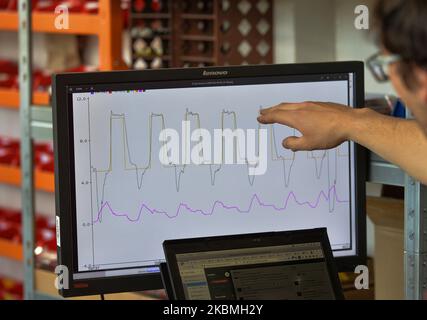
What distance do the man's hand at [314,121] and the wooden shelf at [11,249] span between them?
2.29 meters

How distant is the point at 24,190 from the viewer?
246 centimetres

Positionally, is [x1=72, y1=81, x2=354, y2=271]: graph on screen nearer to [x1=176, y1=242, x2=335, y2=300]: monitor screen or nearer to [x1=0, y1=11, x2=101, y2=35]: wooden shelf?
[x1=176, y1=242, x2=335, y2=300]: monitor screen

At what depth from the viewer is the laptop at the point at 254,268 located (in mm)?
1408

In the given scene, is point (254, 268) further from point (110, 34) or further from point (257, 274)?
point (110, 34)

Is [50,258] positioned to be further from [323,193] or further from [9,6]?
[9,6]

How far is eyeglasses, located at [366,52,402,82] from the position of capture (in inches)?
38.1

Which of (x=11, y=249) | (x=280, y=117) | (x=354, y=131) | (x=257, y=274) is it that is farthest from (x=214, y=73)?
(x=11, y=249)

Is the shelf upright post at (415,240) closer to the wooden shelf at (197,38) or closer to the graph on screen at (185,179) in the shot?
the graph on screen at (185,179)

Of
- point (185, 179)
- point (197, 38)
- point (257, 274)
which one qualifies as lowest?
point (257, 274)

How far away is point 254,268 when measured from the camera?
1429 millimetres

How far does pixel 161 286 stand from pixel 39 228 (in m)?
2.38

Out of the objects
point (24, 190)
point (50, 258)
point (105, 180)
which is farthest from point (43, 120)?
point (105, 180)

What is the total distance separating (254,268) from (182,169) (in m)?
0.23

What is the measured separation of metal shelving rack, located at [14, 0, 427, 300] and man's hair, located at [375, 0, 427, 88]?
2.39ft
